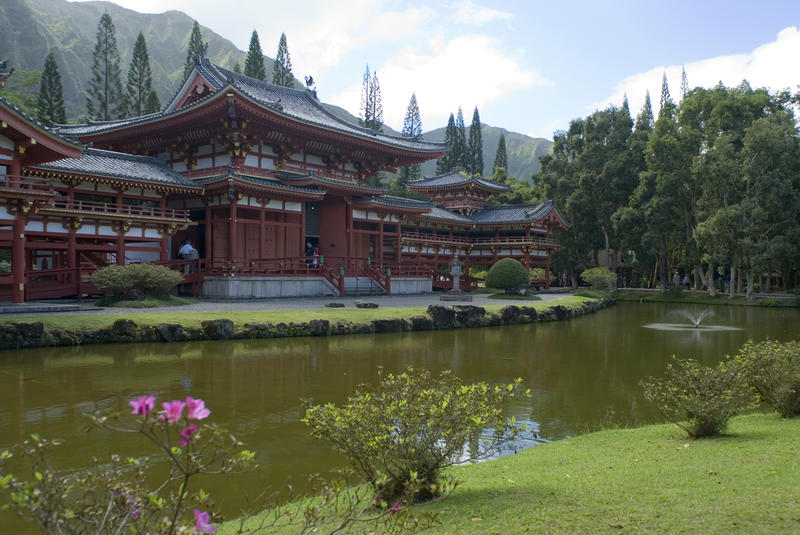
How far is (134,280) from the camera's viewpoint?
21203 millimetres

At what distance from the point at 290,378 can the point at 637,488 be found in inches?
317

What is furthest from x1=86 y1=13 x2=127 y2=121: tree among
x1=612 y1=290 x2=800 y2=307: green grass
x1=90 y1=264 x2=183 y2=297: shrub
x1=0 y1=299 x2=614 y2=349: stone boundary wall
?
x1=612 y1=290 x2=800 y2=307: green grass

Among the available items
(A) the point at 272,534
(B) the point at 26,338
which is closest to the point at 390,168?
(B) the point at 26,338

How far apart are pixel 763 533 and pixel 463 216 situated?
45.5 m

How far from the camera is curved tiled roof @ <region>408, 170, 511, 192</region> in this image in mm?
49428

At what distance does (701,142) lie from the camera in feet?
140

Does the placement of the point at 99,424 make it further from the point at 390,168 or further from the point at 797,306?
the point at 797,306

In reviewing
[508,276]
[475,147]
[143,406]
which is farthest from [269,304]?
[475,147]

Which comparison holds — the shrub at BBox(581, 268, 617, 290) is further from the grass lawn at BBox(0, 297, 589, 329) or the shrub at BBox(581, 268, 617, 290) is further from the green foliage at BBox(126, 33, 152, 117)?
the green foliage at BBox(126, 33, 152, 117)

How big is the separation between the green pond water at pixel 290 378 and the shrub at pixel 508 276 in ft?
45.2

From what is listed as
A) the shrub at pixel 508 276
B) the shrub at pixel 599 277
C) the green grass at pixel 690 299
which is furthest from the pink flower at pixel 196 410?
the shrub at pixel 599 277

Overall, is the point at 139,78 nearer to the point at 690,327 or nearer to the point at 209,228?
the point at 209,228

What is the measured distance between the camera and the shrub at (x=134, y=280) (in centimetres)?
2080

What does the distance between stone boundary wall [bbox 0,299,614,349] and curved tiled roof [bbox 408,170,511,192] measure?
24889mm
